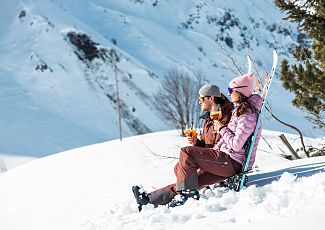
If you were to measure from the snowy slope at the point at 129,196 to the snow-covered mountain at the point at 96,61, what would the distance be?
9.83 metres

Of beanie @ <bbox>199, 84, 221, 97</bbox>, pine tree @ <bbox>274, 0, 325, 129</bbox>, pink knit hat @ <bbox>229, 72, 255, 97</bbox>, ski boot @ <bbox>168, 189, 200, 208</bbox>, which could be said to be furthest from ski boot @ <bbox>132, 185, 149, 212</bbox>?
pine tree @ <bbox>274, 0, 325, 129</bbox>

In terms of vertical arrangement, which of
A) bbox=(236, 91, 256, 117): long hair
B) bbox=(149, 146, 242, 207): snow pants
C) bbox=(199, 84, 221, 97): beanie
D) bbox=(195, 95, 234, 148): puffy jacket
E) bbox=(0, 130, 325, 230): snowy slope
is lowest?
bbox=(0, 130, 325, 230): snowy slope

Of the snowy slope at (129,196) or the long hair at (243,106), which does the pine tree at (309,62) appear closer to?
the snowy slope at (129,196)

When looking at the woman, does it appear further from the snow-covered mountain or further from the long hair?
the snow-covered mountain

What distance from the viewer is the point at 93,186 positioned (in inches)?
365

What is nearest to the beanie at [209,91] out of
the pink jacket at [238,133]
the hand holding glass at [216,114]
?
the hand holding glass at [216,114]

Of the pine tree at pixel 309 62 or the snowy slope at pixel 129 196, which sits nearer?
the snowy slope at pixel 129 196

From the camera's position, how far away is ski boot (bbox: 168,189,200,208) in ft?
16.9

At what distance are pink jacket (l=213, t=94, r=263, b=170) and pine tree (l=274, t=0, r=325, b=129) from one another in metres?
3.39

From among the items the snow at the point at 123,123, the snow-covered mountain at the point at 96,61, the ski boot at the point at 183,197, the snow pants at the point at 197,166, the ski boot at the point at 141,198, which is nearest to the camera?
the snow at the point at 123,123

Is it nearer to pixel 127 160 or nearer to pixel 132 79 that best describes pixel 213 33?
pixel 132 79

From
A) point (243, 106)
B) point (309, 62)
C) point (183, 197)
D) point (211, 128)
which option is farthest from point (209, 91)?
point (309, 62)

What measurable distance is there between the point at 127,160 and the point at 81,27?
4246 centimetres

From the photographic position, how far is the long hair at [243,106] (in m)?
5.25
